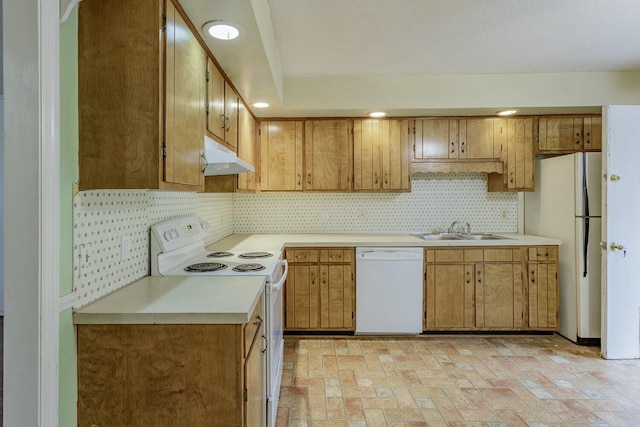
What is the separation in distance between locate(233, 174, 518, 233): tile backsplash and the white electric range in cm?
152

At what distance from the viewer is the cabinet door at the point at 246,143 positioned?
2955mm

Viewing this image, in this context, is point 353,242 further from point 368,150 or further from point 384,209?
point 368,150

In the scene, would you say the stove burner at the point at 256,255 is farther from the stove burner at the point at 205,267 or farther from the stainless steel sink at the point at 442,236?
the stainless steel sink at the point at 442,236

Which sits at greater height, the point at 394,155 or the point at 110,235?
the point at 394,155

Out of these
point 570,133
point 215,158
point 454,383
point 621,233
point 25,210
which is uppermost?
point 570,133

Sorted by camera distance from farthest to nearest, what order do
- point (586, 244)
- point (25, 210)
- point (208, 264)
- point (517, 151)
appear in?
point (517, 151)
point (586, 244)
point (208, 264)
point (25, 210)

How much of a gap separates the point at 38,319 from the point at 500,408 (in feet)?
8.22

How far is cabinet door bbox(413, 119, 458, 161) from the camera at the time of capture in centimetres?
362

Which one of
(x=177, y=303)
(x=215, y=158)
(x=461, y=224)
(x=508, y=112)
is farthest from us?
(x=461, y=224)

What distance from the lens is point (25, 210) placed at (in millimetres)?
1082

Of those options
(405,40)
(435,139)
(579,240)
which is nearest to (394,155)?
(435,139)

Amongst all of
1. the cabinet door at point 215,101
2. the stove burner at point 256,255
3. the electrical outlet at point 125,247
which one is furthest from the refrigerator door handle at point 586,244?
the electrical outlet at point 125,247

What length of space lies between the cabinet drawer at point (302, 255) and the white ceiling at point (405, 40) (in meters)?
1.38

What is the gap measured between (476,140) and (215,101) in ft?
8.82
